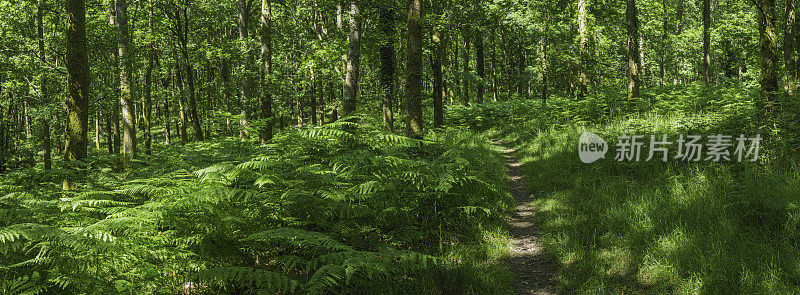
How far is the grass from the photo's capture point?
364cm

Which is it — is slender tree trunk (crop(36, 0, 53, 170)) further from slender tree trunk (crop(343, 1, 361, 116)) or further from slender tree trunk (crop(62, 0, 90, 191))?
slender tree trunk (crop(343, 1, 361, 116))

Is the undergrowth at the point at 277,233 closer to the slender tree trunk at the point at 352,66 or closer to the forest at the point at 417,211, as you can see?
the forest at the point at 417,211

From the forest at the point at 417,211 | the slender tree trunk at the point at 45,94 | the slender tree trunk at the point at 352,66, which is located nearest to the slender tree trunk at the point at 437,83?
the slender tree trunk at the point at 352,66

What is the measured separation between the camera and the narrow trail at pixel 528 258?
415 cm

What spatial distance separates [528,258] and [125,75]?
13.2m

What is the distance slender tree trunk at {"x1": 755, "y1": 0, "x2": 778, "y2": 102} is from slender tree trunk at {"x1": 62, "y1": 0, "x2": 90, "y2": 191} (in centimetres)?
1232

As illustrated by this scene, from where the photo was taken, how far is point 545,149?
10.2 m

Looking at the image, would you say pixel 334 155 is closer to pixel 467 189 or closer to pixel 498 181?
pixel 467 189

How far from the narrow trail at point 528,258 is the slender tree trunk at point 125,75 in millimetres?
10267

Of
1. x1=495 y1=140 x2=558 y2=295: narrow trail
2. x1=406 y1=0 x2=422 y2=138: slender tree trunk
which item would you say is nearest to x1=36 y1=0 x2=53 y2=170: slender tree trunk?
x1=406 y1=0 x2=422 y2=138: slender tree trunk

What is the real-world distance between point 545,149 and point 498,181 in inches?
115

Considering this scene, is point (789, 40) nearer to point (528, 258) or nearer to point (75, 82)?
point (528, 258)

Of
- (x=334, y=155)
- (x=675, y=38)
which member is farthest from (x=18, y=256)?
(x=675, y=38)

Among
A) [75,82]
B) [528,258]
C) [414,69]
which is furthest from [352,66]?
[528,258]
